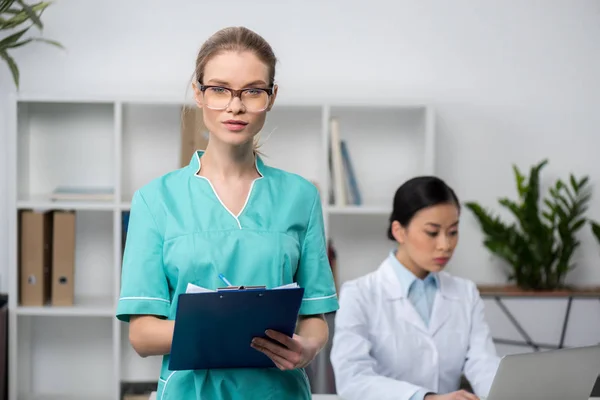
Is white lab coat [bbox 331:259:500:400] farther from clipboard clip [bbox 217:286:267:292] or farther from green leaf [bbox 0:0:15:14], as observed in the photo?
green leaf [bbox 0:0:15:14]

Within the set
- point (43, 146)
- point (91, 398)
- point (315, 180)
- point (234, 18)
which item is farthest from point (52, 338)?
point (234, 18)

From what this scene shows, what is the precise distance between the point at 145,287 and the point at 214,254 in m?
0.12

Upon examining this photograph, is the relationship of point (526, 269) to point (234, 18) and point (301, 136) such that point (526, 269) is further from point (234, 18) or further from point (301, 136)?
point (234, 18)

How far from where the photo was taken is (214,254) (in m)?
1.32

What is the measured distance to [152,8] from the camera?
3.92 meters

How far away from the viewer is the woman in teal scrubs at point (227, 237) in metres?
1.32

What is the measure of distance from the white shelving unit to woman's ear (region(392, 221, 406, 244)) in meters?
1.33

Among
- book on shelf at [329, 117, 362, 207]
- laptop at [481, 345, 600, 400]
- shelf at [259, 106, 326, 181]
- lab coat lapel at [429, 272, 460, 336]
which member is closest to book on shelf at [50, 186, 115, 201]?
shelf at [259, 106, 326, 181]

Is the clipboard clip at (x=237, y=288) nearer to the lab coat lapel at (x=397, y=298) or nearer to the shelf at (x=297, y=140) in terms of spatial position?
the lab coat lapel at (x=397, y=298)

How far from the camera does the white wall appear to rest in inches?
154

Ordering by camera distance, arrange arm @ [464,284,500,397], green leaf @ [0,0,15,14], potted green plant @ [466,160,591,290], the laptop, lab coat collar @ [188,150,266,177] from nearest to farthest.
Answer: lab coat collar @ [188,150,266,177], the laptop, arm @ [464,284,500,397], green leaf @ [0,0,15,14], potted green plant @ [466,160,591,290]

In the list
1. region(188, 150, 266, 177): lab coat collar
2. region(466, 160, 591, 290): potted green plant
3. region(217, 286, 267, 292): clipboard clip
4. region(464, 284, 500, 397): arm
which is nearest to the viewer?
region(217, 286, 267, 292): clipboard clip

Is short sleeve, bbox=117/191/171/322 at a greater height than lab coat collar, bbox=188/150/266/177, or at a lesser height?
lesser

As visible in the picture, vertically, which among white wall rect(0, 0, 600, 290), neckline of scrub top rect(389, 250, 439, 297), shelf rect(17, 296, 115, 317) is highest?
white wall rect(0, 0, 600, 290)
